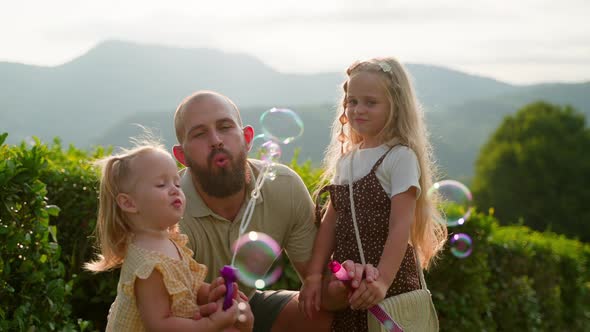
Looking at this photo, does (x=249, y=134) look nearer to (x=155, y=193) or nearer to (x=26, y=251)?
(x=155, y=193)

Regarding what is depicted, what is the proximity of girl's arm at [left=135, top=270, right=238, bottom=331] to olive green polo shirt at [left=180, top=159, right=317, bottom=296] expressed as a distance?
3.03 ft

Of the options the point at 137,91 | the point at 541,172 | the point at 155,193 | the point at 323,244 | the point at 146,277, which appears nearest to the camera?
the point at 146,277

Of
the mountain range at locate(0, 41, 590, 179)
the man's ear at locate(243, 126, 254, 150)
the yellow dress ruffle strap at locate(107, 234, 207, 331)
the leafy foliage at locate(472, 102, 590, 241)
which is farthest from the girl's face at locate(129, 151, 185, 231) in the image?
the leafy foliage at locate(472, 102, 590, 241)

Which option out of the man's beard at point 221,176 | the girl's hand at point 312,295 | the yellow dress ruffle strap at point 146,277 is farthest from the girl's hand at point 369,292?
the man's beard at point 221,176

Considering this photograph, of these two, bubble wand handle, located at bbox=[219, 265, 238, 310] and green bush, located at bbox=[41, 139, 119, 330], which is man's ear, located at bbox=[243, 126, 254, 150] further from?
green bush, located at bbox=[41, 139, 119, 330]

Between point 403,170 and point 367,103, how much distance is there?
1.32 feet

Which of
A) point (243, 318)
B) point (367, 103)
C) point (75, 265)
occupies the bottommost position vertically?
point (75, 265)

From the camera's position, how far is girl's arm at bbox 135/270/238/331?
2.84m

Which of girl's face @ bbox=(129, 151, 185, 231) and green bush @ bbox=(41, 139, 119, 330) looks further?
green bush @ bbox=(41, 139, 119, 330)

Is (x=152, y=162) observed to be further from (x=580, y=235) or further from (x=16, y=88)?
(x=580, y=235)

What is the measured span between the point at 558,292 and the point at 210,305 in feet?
27.2

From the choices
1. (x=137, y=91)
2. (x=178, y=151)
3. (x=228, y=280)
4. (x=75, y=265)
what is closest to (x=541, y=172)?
(x=137, y=91)

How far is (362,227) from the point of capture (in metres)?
3.53

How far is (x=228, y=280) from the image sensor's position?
2.89 meters
